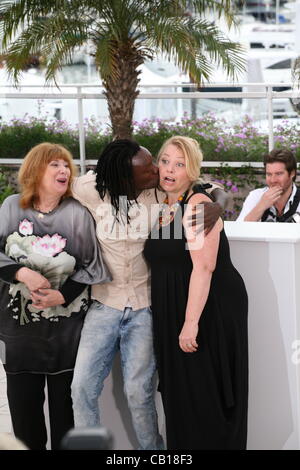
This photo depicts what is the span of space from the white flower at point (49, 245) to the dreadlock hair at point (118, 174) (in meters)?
0.26

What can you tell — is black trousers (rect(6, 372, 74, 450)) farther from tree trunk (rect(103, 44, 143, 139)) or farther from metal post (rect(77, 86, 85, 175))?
metal post (rect(77, 86, 85, 175))

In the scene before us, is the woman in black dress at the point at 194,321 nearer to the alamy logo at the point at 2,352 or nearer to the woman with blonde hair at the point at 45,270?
the woman with blonde hair at the point at 45,270

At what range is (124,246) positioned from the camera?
349cm

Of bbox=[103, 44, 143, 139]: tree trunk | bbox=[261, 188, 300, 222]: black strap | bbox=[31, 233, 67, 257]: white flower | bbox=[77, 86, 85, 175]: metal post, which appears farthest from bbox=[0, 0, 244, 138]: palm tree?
bbox=[31, 233, 67, 257]: white flower

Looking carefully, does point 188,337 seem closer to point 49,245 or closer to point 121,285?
point 121,285

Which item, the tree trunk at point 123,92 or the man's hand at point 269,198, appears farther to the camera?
the tree trunk at point 123,92

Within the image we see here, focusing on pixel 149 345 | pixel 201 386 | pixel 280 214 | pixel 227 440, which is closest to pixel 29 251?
pixel 149 345

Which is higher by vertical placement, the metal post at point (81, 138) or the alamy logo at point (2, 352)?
the metal post at point (81, 138)

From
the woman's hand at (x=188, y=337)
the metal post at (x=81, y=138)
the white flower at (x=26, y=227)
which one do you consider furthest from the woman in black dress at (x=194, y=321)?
the metal post at (x=81, y=138)

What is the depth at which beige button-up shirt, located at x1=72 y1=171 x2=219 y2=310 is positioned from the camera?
3482 millimetres

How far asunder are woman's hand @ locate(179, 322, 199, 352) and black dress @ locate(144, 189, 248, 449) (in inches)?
2.3

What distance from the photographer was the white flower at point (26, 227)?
11.5 feet

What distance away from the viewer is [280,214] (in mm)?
5234

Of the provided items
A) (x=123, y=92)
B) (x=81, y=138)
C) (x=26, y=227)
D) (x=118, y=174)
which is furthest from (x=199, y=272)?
(x=81, y=138)
